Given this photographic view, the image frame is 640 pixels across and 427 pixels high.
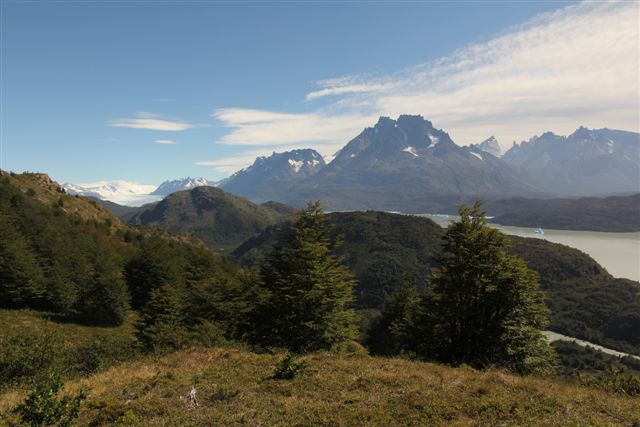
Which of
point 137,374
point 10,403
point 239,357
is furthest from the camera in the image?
point 239,357

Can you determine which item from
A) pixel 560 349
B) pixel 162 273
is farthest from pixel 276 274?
pixel 560 349

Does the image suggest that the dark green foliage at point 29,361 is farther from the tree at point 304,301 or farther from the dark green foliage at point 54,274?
the dark green foliage at point 54,274

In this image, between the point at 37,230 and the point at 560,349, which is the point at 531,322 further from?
the point at 560,349

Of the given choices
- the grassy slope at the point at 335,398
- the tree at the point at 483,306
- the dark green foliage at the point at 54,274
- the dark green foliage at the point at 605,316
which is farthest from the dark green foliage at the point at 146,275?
the dark green foliage at the point at 605,316

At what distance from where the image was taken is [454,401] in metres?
12.8

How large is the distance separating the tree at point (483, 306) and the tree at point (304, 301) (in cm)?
661

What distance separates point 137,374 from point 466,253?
20.3m

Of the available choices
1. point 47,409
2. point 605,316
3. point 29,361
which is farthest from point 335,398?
point 605,316

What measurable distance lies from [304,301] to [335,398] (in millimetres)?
14092

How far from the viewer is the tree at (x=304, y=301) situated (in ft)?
88.3

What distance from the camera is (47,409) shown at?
10234mm

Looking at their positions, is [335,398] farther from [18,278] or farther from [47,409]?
[18,278]

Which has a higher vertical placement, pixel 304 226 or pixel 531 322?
pixel 304 226

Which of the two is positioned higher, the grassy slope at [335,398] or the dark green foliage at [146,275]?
the grassy slope at [335,398]
